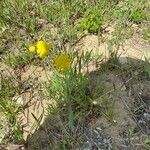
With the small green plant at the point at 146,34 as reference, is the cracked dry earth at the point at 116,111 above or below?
below

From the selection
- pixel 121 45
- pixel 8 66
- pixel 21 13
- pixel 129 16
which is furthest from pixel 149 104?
pixel 21 13

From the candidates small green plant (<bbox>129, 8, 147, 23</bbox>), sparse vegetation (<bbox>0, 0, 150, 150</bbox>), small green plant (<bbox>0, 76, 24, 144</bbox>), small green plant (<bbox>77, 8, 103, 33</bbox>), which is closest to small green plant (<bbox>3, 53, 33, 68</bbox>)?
sparse vegetation (<bbox>0, 0, 150, 150</bbox>)

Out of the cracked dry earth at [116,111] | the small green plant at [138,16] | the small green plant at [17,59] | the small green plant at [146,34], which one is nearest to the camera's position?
the cracked dry earth at [116,111]

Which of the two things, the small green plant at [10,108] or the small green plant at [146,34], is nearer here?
the small green plant at [10,108]

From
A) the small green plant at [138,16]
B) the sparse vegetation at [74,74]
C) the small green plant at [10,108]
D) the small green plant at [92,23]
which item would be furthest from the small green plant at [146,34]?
the small green plant at [10,108]

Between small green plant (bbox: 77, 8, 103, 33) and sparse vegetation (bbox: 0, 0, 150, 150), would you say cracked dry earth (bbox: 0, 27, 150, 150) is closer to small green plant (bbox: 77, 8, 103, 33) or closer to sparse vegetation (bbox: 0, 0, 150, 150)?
sparse vegetation (bbox: 0, 0, 150, 150)

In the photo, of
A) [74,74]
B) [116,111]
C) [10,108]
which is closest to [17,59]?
[10,108]

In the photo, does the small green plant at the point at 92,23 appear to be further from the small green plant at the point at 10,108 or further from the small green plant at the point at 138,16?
the small green plant at the point at 10,108
